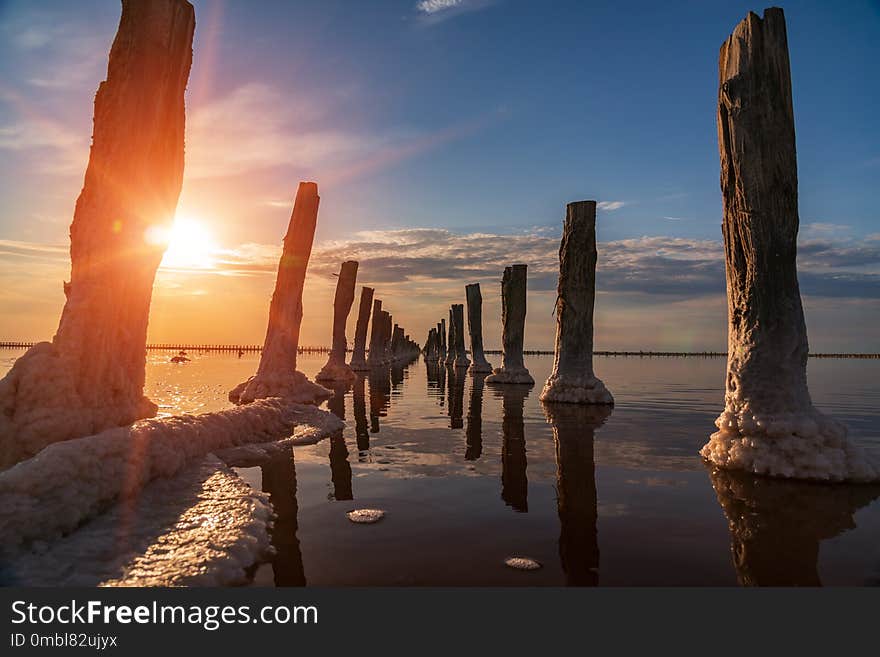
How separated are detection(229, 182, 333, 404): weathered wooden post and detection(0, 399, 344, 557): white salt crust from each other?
21.1ft

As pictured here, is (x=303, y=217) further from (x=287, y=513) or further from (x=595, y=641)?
(x=595, y=641)

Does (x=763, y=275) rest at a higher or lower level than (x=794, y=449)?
higher

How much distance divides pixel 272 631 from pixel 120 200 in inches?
214

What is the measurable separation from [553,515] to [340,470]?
90.6 inches

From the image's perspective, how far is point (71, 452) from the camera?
11.1ft

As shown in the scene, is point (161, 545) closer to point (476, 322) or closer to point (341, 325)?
point (341, 325)

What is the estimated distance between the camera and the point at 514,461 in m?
5.64

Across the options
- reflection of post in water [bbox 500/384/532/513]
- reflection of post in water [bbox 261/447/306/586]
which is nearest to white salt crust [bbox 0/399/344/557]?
reflection of post in water [bbox 261/447/306/586]

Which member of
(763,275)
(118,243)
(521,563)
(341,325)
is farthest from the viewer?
(341,325)

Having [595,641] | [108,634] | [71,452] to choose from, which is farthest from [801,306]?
[71,452]

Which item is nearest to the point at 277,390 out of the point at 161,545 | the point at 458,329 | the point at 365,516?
the point at 365,516

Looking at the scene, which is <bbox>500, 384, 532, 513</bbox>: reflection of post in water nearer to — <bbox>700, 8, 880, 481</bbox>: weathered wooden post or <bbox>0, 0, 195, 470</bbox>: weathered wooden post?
<bbox>700, 8, 880, 481</bbox>: weathered wooden post

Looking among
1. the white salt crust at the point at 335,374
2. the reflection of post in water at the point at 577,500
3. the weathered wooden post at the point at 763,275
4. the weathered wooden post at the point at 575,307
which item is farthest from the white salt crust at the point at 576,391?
the white salt crust at the point at 335,374

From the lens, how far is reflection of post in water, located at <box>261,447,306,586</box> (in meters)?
2.64
